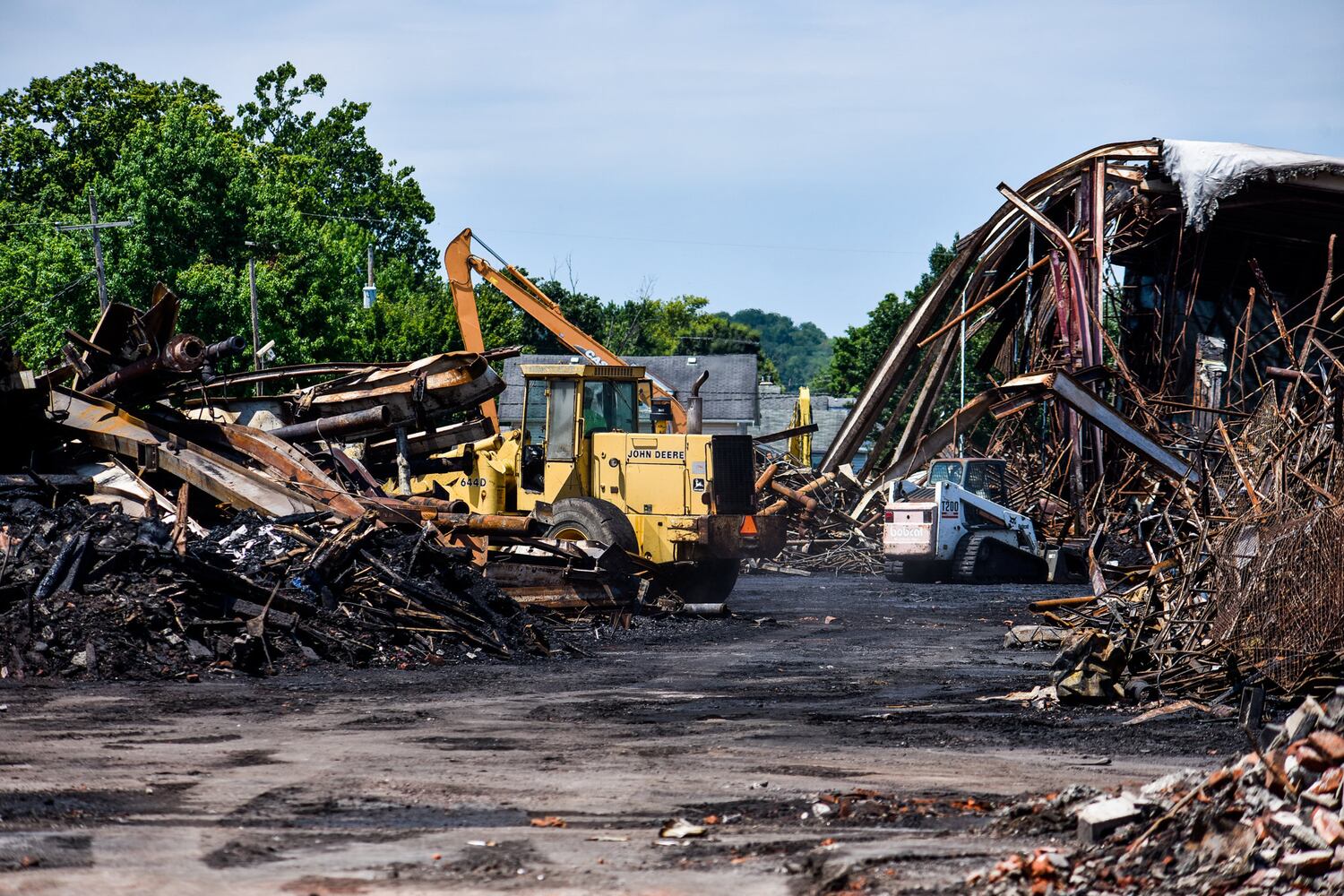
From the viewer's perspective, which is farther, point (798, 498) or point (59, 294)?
point (59, 294)

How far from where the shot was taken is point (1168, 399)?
67.1ft

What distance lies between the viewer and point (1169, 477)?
12.7m

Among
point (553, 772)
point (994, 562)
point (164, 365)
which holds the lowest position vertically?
point (994, 562)

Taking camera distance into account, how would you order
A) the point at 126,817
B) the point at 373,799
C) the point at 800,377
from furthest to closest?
the point at 800,377, the point at 373,799, the point at 126,817

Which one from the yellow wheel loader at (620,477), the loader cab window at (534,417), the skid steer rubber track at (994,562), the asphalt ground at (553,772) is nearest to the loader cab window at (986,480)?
the skid steer rubber track at (994,562)

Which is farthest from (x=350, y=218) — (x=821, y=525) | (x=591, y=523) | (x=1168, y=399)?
(x=1168, y=399)

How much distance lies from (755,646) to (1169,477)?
5.21 metres

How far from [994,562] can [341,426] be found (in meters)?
12.4

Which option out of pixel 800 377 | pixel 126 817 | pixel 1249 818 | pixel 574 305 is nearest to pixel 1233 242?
pixel 1249 818

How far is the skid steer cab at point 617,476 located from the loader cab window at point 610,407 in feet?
0.06

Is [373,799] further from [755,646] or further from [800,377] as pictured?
[800,377]

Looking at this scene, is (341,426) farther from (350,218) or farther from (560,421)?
(350,218)

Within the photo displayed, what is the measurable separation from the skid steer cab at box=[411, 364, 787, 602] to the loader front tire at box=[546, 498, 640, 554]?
0.12ft

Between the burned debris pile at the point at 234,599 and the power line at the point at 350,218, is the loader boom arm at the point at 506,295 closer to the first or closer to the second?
the burned debris pile at the point at 234,599
